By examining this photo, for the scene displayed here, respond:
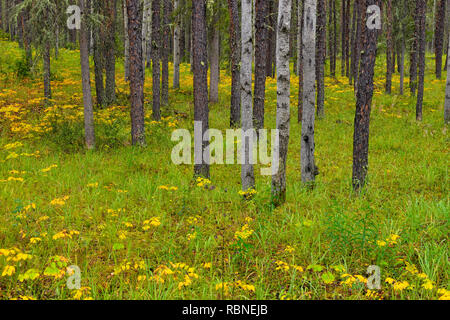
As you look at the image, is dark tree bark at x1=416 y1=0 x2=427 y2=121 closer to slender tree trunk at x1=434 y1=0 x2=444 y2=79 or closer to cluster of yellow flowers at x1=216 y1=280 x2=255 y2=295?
slender tree trunk at x1=434 y1=0 x2=444 y2=79

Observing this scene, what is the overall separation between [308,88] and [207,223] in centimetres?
367

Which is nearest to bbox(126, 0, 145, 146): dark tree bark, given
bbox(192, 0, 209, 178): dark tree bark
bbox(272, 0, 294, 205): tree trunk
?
bbox(192, 0, 209, 178): dark tree bark

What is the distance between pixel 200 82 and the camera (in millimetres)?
7461

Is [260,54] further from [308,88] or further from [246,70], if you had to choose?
[246,70]

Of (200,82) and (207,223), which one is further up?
(200,82)

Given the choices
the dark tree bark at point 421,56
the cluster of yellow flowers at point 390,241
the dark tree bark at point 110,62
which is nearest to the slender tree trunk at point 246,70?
the cluster of yellow flowers at point 390,241

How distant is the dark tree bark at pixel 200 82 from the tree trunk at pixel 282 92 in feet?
6.44

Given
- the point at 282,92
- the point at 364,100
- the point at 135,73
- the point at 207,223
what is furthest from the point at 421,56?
the point at 207,223

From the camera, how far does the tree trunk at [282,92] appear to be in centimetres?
589

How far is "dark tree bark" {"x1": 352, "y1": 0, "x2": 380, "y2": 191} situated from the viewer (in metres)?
6.40

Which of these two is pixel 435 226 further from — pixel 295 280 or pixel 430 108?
pixel 430 108

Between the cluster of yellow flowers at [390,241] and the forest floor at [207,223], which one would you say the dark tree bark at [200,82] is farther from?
the cluster of yellow flowers at [390,241]
